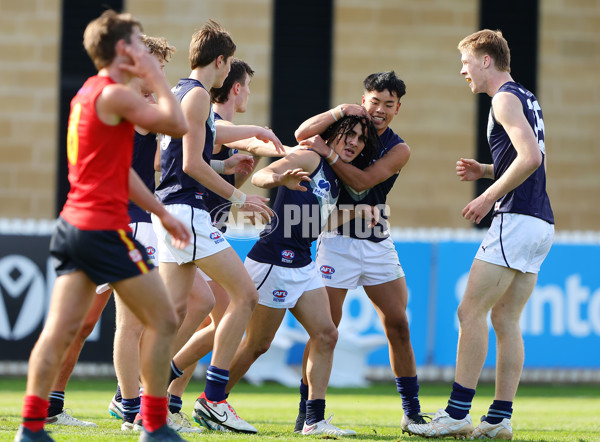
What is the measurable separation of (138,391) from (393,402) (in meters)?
4.10

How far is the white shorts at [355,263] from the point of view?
231 inches

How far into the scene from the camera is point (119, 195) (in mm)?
4027

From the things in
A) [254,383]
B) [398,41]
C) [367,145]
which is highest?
[398,41]

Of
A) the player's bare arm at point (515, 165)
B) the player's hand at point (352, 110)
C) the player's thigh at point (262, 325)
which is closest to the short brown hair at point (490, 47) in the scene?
the player's bare arm at point (515, 165)

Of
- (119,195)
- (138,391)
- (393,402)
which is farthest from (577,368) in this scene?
(119,195)

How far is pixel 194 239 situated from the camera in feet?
16.5

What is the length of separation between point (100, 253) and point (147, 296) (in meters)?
0.28

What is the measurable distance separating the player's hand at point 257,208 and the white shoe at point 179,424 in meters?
1.25

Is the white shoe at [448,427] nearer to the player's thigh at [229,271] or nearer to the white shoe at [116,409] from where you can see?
the player's thigh at [229,271]

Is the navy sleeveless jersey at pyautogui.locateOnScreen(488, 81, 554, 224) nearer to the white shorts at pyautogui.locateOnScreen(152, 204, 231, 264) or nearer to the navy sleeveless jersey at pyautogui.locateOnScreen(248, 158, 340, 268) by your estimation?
the navy sleeveless jersey at pyautogui.locateOnScreen(248, 158, 340, 268)

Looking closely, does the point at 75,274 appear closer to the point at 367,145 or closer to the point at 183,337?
the point at 183,337

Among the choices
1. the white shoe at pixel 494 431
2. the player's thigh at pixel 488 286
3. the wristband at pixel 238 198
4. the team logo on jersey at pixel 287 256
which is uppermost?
the wristband at pixel 238 198

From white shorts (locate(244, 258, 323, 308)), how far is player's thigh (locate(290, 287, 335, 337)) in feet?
0.12

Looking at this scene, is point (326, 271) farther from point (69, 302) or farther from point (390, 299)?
point (69, 302)
